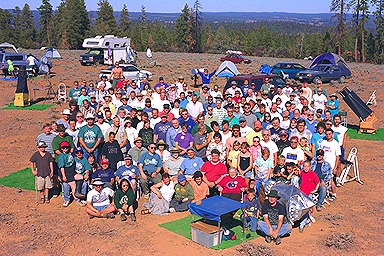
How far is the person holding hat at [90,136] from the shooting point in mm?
10734

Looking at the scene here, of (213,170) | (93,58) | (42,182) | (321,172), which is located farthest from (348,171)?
(93,58)

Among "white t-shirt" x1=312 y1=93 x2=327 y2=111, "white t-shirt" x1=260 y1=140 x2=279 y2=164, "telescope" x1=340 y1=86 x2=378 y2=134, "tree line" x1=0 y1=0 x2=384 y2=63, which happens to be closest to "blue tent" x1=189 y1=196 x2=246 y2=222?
"white t-shirt" x1=260 y1=140 x2=279 y2=164

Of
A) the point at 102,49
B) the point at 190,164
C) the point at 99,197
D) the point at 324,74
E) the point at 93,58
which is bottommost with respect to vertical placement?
the point at 99,197

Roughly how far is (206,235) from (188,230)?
30.3 inches

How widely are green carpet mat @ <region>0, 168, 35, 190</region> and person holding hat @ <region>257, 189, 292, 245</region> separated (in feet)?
19.4

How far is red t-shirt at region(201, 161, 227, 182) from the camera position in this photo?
977 cm

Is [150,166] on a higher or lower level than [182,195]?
higher

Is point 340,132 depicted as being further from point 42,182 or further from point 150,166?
point 42,182

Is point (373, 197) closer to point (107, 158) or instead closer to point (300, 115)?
point (300, 115)

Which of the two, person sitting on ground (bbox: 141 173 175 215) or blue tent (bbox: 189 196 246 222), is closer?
blue tent (bbox: 189 196 246 222)

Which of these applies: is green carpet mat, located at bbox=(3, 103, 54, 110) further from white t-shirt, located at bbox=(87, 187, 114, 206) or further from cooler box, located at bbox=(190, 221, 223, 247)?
cooler box, located at bbox=(190, 221, 223, 247)

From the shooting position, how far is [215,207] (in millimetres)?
8422

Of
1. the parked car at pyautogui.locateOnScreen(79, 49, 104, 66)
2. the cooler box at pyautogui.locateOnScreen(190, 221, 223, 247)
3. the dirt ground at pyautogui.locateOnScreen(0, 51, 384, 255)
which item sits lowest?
the dirt ground at pyautogui.locateOnScreen(0, 51, 384, 255)

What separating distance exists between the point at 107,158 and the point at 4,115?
1203cm
